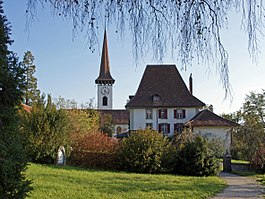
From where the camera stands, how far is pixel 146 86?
43125mm

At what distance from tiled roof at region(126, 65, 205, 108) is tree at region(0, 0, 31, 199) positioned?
36417 mm

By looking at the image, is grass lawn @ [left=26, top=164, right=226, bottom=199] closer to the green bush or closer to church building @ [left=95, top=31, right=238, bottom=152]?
the green bush

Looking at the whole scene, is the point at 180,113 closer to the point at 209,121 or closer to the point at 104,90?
the point at 209,121

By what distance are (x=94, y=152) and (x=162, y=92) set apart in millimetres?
25139

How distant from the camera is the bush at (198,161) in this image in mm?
16844

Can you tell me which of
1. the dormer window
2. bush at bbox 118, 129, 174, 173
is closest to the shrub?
bush at bbox 118, 129, 174, 173

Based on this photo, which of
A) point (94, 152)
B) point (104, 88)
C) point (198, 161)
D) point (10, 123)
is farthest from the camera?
point (104, 88)

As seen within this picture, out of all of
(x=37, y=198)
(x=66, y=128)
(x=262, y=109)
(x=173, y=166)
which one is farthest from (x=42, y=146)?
(x=262, y=109)

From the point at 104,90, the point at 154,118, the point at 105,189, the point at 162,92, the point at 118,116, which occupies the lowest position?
the point at 105,189

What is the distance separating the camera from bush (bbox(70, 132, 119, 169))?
60.6 feet

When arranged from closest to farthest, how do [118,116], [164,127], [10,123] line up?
[10,123] < [164,127] < [118,116]

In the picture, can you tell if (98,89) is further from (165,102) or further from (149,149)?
(149,149)

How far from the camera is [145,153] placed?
17312 mm

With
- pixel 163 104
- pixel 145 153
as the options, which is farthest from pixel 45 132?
pixel 163 104
